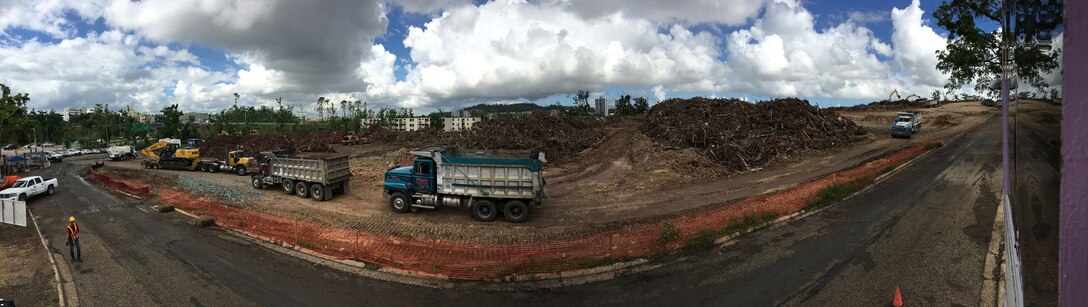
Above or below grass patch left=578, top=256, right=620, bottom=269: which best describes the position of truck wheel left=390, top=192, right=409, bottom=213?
above

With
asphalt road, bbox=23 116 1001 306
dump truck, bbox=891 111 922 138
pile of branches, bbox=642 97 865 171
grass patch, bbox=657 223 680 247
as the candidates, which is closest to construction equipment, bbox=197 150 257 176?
asphalt road, bbox=23 116 1001 306

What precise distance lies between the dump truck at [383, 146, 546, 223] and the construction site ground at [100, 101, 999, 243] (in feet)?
1.68

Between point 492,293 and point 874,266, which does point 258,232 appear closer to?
point 492,293

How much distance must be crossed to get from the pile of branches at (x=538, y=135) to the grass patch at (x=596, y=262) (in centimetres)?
2076

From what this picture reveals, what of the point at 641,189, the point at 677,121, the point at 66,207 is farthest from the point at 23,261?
the point at 677,121

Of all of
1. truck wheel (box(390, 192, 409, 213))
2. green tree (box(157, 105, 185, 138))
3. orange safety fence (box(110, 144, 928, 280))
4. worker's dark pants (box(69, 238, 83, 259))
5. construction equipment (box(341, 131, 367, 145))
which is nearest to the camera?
orange safety fence (box(110, 144, 928, 280))

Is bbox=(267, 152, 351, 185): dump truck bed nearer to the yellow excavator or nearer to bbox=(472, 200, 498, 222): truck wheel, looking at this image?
bbox=(472, 200, 498, 222): truck wheel

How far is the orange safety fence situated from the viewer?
1139 centimetres

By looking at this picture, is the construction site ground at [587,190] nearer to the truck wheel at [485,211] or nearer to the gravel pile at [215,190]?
the gravel pile at [215,190]

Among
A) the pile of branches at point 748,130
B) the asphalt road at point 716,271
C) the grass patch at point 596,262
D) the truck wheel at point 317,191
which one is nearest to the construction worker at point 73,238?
the asphalt road at point 716,271

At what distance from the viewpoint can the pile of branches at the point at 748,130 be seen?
26.9 metres

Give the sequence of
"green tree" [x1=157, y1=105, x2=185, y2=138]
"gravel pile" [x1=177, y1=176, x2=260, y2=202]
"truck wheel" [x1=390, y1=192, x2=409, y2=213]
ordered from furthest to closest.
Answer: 1. "green tree" [x1=157, y1=105, x2=185, y2=138]
2. "gravel pile" [x1=177, y1=176, x2=260, y2=202]
3. "truck wheel" [x1=390, y1=192, x2=409, y2=213]

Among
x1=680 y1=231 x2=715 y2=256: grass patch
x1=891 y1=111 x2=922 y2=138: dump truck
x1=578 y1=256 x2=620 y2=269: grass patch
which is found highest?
x1=891 y1=111 x2=922 y2=138: dump truck

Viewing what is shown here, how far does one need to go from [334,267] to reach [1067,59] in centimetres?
1326
